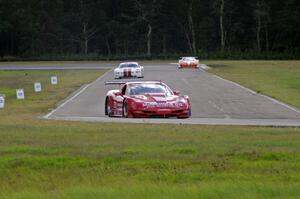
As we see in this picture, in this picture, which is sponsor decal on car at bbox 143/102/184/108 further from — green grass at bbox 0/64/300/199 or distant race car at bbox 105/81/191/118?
green grass at bbox 0/64/300/199

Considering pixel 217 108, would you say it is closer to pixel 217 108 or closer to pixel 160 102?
pixel 217 108

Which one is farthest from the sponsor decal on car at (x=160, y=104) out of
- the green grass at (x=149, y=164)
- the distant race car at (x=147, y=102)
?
the green grass at (x=149, y=164)

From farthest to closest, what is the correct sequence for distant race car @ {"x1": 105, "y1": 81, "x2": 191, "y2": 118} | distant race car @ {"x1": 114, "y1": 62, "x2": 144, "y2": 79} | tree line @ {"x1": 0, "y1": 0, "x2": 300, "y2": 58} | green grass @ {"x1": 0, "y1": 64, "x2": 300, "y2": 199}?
tree line @ {"x1": 0, "y1": 0, "x2": 300, "y2": 58} < distant race car @ {"x1": 114, "y1": 62, "x2": 144, "y2": 79} < distant race car @ {"x1": 105, "y1": 81, "x2": 191, "y2": 118} < green grass @ {"x1": 0, "y1": 64, "x2": 300, "y2": 199}

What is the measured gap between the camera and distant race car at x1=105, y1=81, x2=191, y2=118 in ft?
78.6

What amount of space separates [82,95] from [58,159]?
1031 inches

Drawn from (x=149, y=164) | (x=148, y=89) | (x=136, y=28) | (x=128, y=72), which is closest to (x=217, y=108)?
(x=148, y=89)

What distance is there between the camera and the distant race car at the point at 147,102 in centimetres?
2397

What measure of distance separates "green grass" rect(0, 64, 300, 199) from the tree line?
3555 inches

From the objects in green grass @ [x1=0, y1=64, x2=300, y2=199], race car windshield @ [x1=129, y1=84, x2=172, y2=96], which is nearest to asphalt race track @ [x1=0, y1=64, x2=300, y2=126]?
race car windshield @ [x1=129, y1=84, x2=172, y2=96]

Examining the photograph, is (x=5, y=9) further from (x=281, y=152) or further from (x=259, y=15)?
(x=281, y=152)

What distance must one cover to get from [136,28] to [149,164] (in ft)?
350

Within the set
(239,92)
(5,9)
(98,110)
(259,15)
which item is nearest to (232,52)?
(259,15)

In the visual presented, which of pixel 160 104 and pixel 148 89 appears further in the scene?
pixel 148 89

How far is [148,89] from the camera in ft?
83.5
